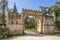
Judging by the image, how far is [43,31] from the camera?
28516mm

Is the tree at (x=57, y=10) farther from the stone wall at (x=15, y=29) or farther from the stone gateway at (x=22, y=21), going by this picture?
the stone wall at (x=15, y=29)

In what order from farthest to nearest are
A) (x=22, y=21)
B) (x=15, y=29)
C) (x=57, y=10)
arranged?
(x=57, y=10) < (x=22, y=21) < (x=15, y=29)

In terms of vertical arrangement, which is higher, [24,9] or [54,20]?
[24,9]

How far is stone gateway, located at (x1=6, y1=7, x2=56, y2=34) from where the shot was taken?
26828mm

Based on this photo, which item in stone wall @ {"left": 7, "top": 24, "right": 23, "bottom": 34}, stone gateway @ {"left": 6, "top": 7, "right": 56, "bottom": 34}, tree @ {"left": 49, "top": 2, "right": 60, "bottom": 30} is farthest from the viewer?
tree @ {"left": 49, "top": 2, "right": 60, "bottom": 30}

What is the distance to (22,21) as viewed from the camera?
27391 millimetres

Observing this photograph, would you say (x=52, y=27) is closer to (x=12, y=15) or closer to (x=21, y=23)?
(x=21, y=23)

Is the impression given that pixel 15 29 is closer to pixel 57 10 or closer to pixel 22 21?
pixel 22 21

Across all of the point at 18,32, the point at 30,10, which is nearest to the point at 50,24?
the point at 30,10

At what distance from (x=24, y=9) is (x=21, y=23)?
8.94 ft

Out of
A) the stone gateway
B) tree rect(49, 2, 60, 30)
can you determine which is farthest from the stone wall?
tree rect(49, 2, 60, 30)

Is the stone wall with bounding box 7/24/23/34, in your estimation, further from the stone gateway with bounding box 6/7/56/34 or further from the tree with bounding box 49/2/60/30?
the tree with bounding box 49/2/60/30

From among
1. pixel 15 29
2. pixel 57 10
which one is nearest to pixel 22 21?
pixel 15 29

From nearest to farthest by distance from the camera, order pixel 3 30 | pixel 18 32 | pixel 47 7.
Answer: pixel 3 30
pixel 18 32
pixel 47 7
